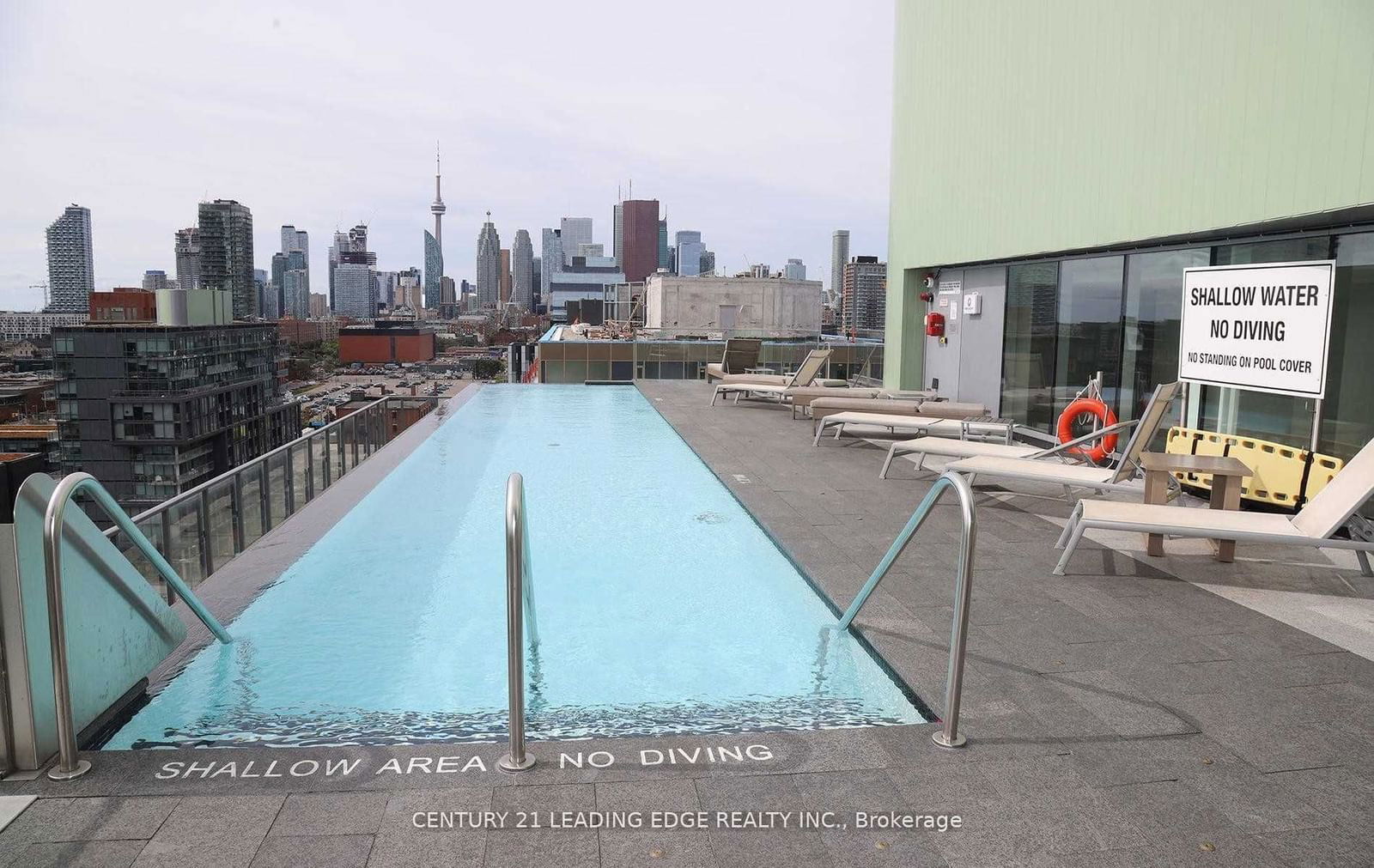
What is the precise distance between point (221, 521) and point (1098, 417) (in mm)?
7111

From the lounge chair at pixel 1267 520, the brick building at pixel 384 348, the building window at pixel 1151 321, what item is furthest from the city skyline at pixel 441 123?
the brick building at pixel 384 348

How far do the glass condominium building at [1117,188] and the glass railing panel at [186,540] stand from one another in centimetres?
678

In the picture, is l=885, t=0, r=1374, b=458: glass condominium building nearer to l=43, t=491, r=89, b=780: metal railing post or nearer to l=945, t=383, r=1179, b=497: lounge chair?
l=945, t=383, r=1179, b=497: lounge chair

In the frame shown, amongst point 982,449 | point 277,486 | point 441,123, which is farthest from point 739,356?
point 441,123

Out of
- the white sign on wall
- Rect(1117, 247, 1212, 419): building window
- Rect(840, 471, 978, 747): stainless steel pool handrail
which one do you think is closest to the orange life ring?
Rect(1117, 247, 1212, 419): building window

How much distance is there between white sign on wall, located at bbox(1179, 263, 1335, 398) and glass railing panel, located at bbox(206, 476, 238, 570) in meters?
6.60

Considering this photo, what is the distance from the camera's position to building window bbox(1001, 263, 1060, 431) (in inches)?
404

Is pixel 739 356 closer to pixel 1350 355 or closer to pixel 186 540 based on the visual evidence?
pixel 1350 355

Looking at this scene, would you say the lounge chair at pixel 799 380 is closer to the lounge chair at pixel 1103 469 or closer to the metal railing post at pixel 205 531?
the lounge chair at pixel 1103 469

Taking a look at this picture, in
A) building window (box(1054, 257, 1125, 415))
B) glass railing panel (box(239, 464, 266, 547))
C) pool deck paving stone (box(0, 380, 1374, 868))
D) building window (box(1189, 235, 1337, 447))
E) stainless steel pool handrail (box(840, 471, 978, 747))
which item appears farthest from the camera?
building window (box(1054, 257, 1125, 415))

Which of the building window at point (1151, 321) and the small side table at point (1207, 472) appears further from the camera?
the building window at point (1151, 321)

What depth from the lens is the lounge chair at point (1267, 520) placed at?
4.57 metres

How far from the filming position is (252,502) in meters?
5.67

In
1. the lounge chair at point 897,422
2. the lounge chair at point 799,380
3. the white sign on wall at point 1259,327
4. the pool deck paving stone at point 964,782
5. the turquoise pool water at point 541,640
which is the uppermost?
the white sign on wall at point 1259,327
